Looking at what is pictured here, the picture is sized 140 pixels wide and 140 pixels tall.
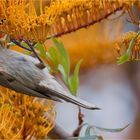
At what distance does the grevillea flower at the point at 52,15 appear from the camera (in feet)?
2.33

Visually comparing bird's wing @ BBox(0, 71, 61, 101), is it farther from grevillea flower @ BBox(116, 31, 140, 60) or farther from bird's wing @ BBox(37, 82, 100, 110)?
grevillea flower @ BBox(116, 31, 140, 60)

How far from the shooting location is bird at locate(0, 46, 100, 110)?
2.44 ft

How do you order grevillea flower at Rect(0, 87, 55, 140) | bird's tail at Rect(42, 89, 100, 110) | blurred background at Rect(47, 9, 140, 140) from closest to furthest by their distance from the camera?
bird's tail at Rect(42, 89, 100, 110) → grevillea flower at Rect(0, 87, 55, 140) → blurred background at Rect(47, 9, 140, 140)

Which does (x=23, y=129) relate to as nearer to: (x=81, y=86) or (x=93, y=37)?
(x=93, y=37)

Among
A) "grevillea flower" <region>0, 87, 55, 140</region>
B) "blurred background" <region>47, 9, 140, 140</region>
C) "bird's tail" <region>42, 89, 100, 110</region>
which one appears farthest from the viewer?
"blurred background" <region>47, 9, 140, 140</region>

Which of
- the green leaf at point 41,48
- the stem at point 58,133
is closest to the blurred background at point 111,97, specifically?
the stem at point 58,133

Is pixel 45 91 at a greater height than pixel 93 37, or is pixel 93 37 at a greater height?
pixel 93 37

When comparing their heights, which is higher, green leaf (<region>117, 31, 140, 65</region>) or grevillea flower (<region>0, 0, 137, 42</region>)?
grevillea flower (<region>0, 0, 137, 42</region>)

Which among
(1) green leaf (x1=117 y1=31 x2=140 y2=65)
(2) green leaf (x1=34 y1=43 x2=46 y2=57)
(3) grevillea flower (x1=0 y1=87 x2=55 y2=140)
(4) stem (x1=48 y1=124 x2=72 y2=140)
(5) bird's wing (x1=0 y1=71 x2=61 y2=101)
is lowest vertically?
(4) stem (x1=48 y1=124 x2=72 y2=140)

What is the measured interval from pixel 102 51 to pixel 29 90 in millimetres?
430

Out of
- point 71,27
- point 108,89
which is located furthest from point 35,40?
point 108,89

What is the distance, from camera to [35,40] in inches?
28.4

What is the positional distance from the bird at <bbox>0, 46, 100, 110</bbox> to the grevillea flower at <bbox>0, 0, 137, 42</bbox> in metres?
0.06

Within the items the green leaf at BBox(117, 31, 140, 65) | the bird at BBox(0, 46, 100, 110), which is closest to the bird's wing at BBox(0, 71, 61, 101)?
the bird at BBox(0, 46, 100, 110)
